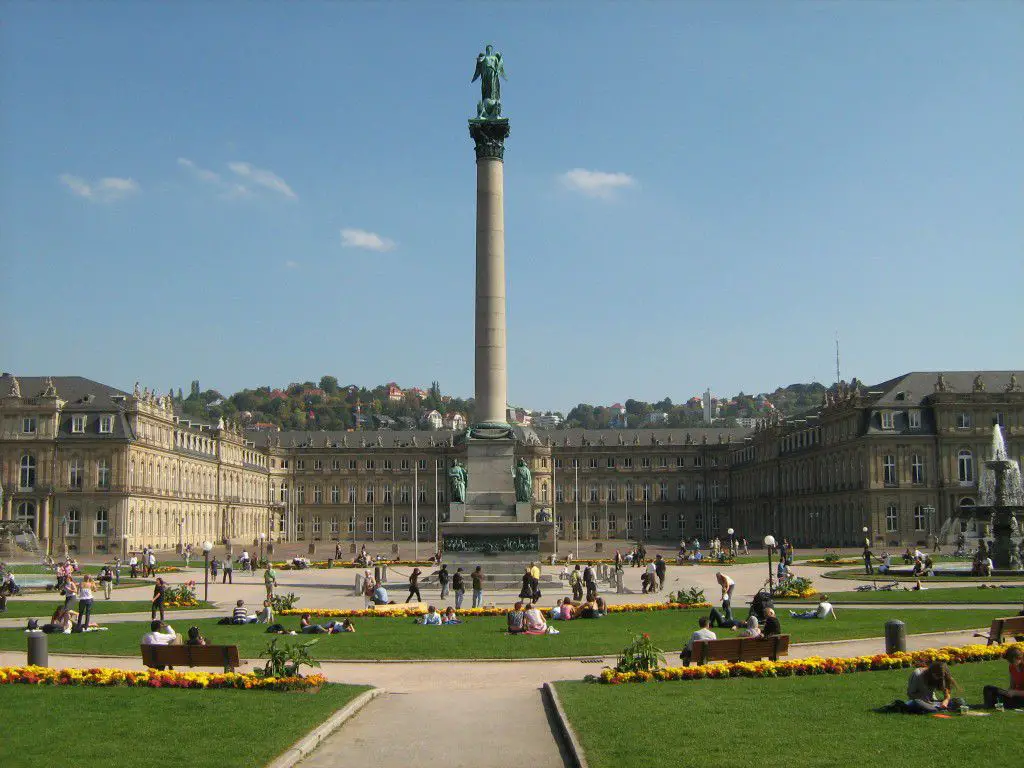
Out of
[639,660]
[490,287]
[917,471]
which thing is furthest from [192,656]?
[917,471]

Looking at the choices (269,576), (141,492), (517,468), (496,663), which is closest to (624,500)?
(141,492)

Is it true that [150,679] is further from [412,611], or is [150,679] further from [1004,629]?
[1004,629]

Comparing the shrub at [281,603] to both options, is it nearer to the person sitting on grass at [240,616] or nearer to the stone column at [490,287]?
the person sitting on grass at [240,616]

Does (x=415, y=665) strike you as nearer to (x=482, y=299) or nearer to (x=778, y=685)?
(x=778, y=685)

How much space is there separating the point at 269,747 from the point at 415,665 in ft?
34.5

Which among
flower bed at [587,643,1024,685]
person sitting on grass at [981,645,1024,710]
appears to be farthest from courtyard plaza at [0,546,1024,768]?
person sitting on grass at [981,645,1024,710]

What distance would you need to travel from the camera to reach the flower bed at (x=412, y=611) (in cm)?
3925

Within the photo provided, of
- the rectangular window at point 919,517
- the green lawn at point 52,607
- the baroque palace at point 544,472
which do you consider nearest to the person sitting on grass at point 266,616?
the green lawn at point 52,607

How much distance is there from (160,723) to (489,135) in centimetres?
4450

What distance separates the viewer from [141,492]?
114 metres

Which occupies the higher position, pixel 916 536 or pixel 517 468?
pixel 517 468

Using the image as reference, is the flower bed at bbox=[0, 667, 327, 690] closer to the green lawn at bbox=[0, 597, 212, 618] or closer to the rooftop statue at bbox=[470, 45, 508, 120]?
the green lawn at bbox=[0, 597, 212, 618]

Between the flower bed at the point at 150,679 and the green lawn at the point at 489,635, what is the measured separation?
526 centimetres

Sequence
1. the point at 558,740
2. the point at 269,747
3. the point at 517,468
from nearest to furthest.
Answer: the point at 269,747 < the point at 558,740 < the point at 517,468
